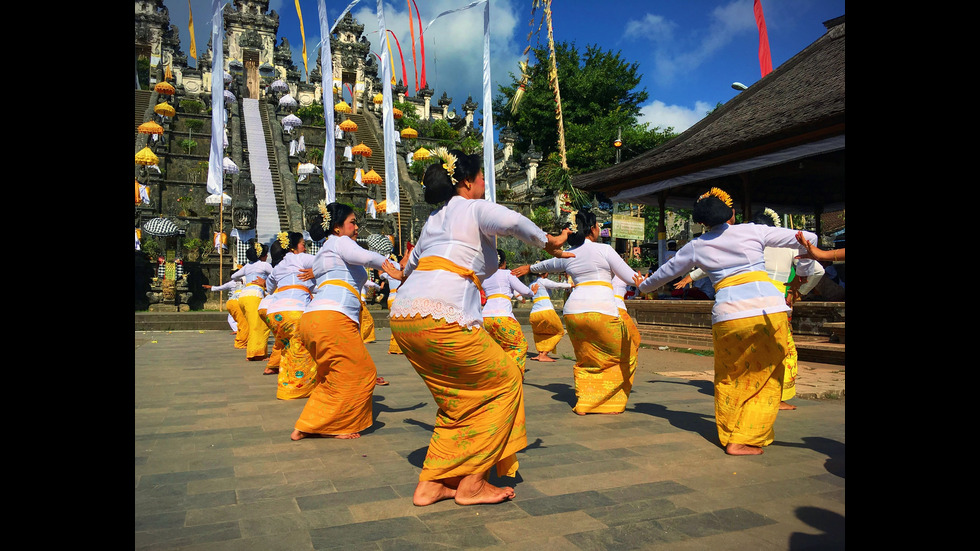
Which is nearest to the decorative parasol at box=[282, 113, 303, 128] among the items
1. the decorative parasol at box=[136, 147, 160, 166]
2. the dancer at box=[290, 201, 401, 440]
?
the decorative parasol at box=[136, 147, 160, 166]

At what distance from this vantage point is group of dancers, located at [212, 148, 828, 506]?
3.45 meters

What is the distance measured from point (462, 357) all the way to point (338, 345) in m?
2.02

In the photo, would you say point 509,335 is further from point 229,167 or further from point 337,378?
point 229,167

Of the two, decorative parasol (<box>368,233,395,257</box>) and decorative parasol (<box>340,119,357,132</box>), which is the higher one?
decorative parasol (<box>340,119,357,132</box>)

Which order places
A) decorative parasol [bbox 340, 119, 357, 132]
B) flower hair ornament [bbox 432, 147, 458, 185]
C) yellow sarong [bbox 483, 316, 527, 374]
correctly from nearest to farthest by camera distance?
flower hair ornament [bbox 432, 147, 458, 185] → yellow sarong [bbox 483, 316, 527, 374] → decorative parasol [bbox 340, 119, 357, 132]

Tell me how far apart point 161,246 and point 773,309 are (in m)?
21.2

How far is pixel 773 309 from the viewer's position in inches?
179

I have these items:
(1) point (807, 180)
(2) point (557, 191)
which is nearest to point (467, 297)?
(1) point (807, 180)

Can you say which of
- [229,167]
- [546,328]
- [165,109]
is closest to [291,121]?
[165,109]

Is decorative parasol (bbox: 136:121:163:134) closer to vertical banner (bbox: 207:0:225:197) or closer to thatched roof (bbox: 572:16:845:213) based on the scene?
vertical banner (bbox: 207:0:225:197)

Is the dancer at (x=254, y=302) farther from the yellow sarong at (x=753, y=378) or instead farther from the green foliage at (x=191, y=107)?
the green foliage at (x=191, y=107)

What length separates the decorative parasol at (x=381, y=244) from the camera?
67.7 feet

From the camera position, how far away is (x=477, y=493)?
3.41 metres

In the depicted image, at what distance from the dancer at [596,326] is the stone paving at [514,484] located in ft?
0.86
